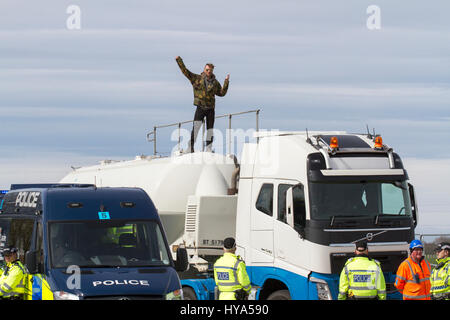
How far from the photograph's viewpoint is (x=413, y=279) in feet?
49.7

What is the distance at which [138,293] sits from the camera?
13.9 metres

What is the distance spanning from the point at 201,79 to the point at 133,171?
2.88 m

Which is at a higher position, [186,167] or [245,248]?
[186,167]

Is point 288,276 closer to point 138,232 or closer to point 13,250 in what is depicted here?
point 138,232

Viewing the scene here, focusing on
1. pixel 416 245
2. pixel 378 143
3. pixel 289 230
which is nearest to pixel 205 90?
pixel 378 143

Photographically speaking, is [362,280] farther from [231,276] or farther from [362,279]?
[231,276]

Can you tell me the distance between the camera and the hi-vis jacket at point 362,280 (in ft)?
48.6

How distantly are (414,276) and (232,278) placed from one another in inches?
122

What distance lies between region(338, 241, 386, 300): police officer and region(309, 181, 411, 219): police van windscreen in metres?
1.16

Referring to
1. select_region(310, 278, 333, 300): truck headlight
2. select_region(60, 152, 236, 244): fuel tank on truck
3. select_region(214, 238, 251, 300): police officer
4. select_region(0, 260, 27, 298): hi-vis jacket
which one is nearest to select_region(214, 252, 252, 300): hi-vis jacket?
select_region(214, 238, 251, 300): police officer

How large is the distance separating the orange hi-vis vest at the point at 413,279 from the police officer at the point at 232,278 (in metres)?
2.61

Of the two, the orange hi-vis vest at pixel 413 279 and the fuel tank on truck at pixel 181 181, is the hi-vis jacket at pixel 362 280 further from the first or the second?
the fuel tank on truck at pixel 181 181

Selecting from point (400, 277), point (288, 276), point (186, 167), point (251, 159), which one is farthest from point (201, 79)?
point (400, 277)

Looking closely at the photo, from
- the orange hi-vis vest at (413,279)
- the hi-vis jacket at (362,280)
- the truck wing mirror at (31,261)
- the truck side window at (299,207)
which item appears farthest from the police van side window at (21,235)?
the orange hi-vis vest at (413,279)
